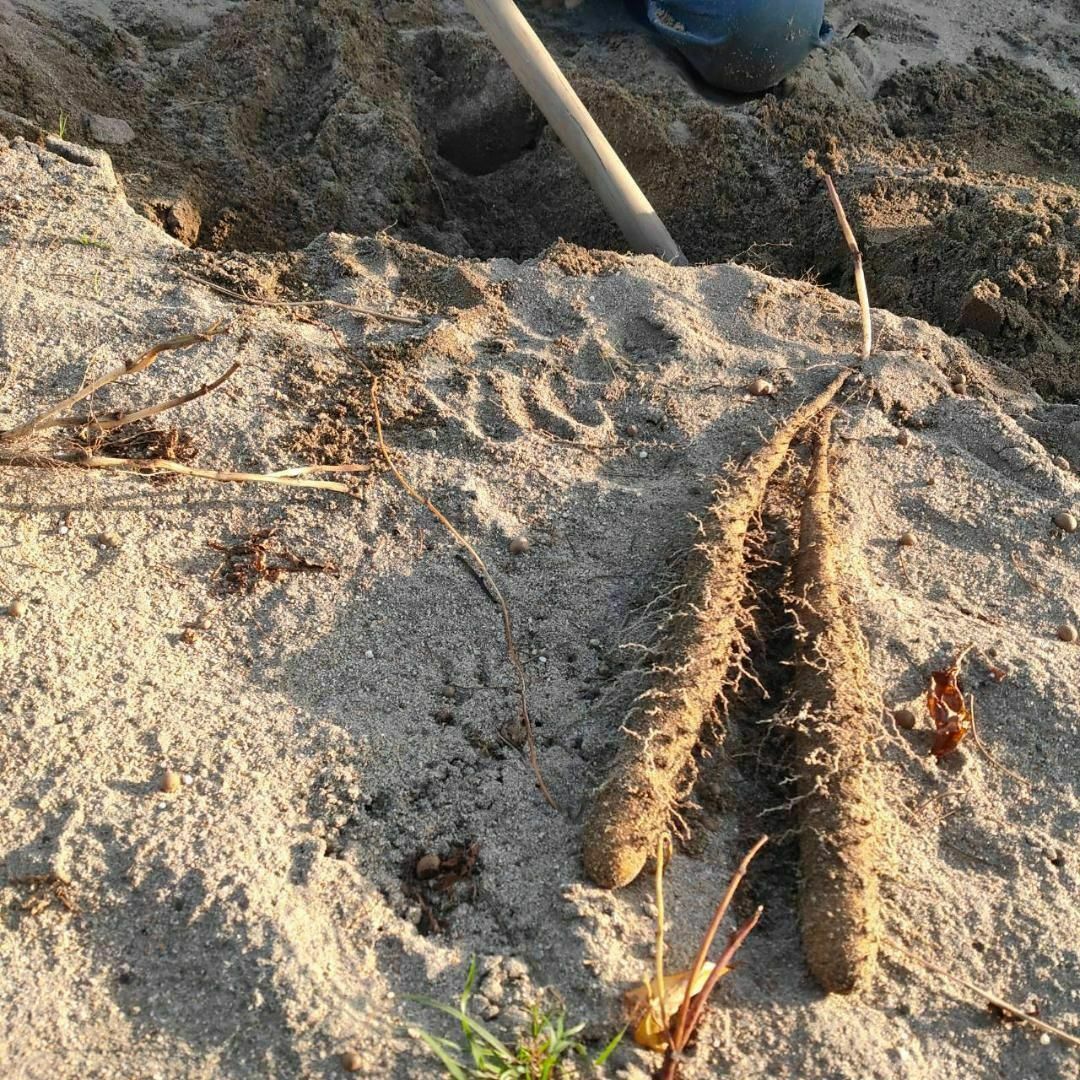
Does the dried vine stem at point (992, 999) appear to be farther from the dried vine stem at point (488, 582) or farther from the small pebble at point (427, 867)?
the small pebble at point (427, 867)

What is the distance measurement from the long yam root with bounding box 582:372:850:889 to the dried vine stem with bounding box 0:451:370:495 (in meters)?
0.92

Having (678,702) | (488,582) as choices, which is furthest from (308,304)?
(678,702)

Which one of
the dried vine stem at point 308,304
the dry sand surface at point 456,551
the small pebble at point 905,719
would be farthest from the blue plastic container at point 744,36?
the small pebble at point 905,719

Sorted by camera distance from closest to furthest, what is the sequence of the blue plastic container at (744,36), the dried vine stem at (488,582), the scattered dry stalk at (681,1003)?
1. the scattered dry stalk at (681,1003)
2. the dried vine stem at (488,582)
3. the blue plastic container at (744,36)

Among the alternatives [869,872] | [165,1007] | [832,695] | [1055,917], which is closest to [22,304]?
[165,1007]

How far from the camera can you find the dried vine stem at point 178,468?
89.9 inches

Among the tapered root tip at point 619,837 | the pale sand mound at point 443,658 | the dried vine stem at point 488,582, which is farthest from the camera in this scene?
the dried vine stem at point 488,582

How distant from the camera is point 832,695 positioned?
2098 millimetres

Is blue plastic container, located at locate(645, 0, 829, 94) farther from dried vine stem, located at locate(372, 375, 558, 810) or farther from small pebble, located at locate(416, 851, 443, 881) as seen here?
small pebble, located at locate(416, 851, 443, 881)

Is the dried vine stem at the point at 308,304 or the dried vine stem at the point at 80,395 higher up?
the dried vine stem at the point at 80,395

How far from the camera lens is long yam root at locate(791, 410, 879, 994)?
174 centimetres

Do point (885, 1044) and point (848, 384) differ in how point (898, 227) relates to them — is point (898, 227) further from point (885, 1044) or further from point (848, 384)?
point (885, 1044)

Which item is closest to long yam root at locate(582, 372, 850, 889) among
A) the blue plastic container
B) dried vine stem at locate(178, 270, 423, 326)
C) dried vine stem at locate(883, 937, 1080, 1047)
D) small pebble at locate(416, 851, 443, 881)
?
small pebble at locate(416, 851, 443, 881)

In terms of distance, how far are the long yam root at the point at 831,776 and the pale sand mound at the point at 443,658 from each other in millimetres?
78
